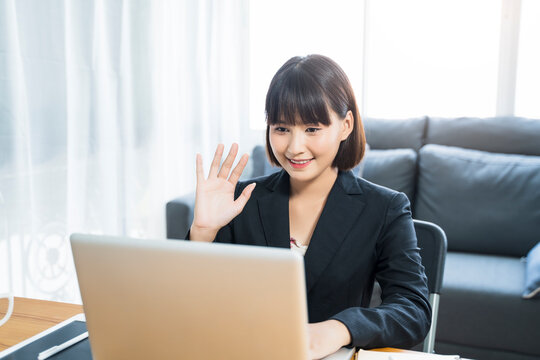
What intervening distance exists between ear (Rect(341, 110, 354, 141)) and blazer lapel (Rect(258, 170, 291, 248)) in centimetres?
19

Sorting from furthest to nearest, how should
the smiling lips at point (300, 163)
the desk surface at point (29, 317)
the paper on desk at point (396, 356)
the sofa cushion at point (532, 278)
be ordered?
the sofa cushion at point (532, 278), the smiling lips at point (300, 163), the desk surface at point (29, 317), the paper on desk at point (396, 356)

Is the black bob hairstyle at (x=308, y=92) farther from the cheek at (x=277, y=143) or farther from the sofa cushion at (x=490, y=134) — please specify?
the sofa cushion at (x=490, y=134)

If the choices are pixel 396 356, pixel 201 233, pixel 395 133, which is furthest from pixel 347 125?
pixel 395 133

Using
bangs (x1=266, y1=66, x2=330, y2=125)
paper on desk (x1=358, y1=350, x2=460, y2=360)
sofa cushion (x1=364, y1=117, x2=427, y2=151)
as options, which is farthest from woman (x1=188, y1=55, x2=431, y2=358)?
sofa cushion (x1=364, y1=117, x2=427, y2=151)

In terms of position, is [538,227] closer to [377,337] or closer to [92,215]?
[377,337]

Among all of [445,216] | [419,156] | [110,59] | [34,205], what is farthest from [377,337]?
[419,156]

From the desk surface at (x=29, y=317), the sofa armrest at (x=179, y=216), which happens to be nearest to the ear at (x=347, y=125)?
the desk surface at (x=29, y=317)

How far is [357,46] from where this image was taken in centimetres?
313

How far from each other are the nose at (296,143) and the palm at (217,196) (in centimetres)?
11

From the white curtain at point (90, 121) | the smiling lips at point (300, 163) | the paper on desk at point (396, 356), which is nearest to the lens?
the paper on desk at point (396, 356)

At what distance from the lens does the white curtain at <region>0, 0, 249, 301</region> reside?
5.17 feet

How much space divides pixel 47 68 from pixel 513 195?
6.67 feet

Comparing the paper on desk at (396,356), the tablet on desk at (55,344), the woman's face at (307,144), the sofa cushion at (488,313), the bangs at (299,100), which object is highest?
the bangs at (299,100)

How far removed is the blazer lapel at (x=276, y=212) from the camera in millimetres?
1218
